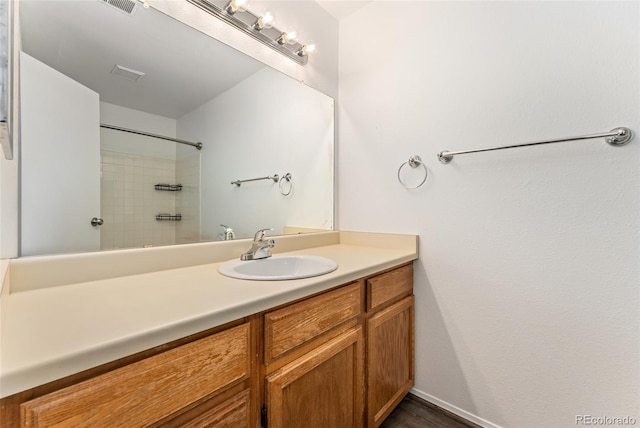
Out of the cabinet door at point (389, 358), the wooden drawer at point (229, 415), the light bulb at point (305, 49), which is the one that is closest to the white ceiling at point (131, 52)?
the light bulb at point (305, 49)

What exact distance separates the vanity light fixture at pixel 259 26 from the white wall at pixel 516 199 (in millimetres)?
461

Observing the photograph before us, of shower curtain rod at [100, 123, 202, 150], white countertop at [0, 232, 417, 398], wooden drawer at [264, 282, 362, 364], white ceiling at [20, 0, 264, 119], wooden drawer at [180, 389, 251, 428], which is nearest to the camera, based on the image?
white countertop at [0, 232, 417, 398]

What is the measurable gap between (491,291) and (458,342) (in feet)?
1.03

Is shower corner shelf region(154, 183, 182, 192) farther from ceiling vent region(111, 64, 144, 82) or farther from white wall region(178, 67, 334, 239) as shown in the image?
ceiling vent region(111, 64, 144, 82)

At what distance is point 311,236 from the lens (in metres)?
1.65

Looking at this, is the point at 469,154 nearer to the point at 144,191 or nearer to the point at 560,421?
the point at 560,421

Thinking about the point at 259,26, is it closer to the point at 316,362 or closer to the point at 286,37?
the point at 286,37

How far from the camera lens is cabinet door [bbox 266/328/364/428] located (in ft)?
2.61

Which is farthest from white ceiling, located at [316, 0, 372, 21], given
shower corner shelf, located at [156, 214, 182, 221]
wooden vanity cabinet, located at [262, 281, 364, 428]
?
wooden vanity cabinet, located at [262, 281, 364, 428]

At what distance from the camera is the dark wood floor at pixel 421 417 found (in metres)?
1.32

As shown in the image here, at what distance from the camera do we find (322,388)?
929mm

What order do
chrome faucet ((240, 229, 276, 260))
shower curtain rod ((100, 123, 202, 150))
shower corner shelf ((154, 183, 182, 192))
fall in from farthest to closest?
chrome faucet ((240, 229, 276, 260)) < shower corner shelf ((154, 183, 182, 192)) < shower curtain rod ((100, 123, 202, 150))

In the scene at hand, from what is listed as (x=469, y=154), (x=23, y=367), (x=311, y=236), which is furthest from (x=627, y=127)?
(x=23, y=367)

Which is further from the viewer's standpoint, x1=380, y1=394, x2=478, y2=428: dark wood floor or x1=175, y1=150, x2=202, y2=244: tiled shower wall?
x1=380, y1=394, x2=478, y2=428: dark wood floor
